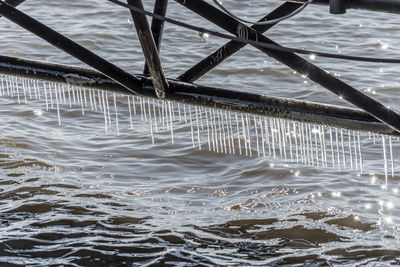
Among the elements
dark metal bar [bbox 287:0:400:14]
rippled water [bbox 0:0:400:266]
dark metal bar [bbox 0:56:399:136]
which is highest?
dark metal bar [bbox 287:0:400:14]

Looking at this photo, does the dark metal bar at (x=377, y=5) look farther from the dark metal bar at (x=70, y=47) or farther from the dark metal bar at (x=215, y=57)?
the dark metal bar at (x=70, y=47)

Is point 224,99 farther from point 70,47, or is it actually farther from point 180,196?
point 180,196

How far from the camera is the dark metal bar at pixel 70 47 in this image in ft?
16.8

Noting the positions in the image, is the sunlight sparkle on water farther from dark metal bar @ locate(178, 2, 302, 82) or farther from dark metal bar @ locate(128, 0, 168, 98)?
dark metal bar @ locate(128, 0, 168, 98)

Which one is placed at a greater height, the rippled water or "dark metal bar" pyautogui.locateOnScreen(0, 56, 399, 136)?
"dark metal bar" pyautogui.locateOnScreen(0, 56, 399, 136)

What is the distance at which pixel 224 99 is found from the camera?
16.9ft

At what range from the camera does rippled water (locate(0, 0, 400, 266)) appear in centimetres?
592

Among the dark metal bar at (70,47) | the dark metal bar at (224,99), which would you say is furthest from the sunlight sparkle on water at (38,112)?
the dark metal bar at (70,47)

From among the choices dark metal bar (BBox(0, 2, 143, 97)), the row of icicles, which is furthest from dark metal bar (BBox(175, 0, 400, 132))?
the row of icicles

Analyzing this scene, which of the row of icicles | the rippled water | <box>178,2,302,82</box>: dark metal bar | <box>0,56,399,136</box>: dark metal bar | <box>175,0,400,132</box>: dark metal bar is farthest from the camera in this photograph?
the row of icicles

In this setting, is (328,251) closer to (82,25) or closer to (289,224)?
(289,224)

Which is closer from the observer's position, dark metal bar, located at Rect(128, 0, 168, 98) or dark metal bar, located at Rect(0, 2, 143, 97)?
dark metal bar, located at Rect(128, 0, 168, 98)

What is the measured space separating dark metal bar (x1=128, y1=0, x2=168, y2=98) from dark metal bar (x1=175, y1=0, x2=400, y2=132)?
266mm

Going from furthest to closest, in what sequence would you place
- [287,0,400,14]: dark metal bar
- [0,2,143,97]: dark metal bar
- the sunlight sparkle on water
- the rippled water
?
the sunlight sparkle on water < the rippled water < [0,2,143,97]: dark metal bar < [287,0,400,14]: dark metal bar
